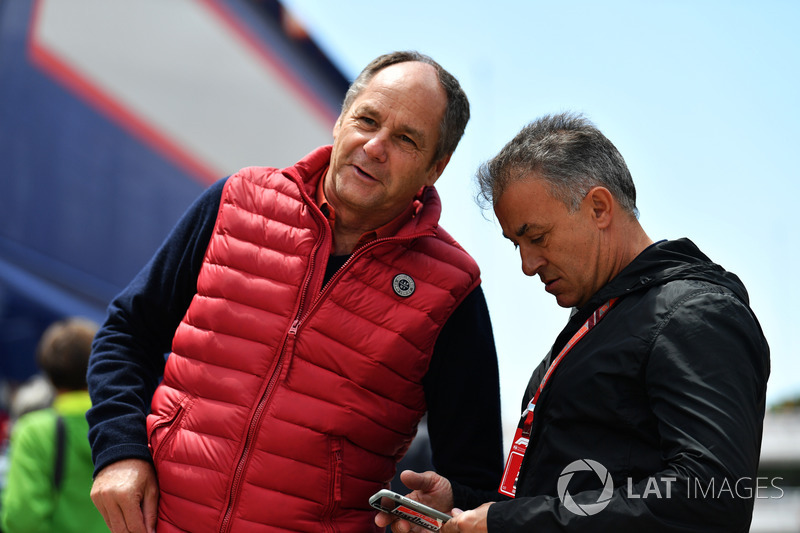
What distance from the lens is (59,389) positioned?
3.23m

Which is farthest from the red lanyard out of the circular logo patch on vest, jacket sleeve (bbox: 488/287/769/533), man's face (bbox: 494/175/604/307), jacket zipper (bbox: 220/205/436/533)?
jacket zipper (bbox: 220/205/436/533)

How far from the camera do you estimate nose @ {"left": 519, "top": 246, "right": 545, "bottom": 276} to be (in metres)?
1.89

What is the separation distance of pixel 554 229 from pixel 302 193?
71 centimetres

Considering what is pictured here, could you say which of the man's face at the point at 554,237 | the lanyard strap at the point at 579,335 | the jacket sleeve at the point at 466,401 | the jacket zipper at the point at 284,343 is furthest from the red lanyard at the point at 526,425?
the jacket zipper at the point at 284,343

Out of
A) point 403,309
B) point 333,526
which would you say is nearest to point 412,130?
point 403,309

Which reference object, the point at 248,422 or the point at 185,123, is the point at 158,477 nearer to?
the point at 248,422

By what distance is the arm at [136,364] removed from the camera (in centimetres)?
192

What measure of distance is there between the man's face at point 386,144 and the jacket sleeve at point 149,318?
0.37 metres

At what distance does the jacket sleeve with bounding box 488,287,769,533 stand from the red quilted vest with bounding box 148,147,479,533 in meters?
0.55

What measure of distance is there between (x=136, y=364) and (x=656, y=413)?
1.34m

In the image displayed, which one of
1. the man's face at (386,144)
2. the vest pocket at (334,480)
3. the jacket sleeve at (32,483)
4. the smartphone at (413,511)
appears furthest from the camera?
the jacket sleeve at (32,483)

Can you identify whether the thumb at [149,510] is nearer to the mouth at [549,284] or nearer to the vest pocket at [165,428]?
the vest pocket at [165,428]

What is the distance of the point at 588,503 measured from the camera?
150 centimetres

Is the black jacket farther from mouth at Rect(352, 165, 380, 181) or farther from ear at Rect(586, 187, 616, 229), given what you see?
mouth at Rect(352, 165, 380, 181)
